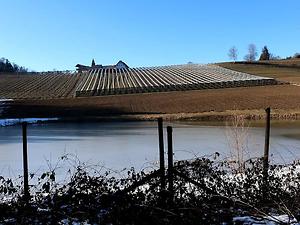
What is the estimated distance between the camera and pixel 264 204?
20.2ft

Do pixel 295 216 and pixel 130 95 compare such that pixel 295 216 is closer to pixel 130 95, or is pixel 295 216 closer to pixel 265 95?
pixel 265 95

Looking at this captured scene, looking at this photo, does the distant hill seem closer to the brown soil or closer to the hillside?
the hillside

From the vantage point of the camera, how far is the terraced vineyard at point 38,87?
206ft

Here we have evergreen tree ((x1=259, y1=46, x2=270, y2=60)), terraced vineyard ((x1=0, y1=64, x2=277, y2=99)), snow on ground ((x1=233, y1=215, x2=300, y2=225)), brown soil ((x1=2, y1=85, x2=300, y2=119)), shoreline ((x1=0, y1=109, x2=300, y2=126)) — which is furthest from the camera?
evergreen tree ((x1=259, y1=46, x2=270, y2=60))

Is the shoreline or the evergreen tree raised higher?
the evergreen tree

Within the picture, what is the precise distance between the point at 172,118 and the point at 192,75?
4057cm

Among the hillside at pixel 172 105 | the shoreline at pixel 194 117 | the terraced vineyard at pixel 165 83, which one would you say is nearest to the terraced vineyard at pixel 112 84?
the terraced vineyard at pixel 165 83

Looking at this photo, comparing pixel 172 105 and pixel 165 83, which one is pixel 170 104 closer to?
pixel 172 105

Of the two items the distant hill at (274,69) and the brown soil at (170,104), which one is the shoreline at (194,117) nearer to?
the brown soil at (170,104)

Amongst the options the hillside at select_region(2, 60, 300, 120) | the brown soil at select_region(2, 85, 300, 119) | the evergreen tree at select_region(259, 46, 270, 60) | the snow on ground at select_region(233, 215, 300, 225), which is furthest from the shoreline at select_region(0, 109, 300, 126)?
the evergreen tree at select_region(259, 46, 270, 60)

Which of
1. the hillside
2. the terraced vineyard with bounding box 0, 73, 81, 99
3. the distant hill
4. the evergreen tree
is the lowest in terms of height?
the hillside

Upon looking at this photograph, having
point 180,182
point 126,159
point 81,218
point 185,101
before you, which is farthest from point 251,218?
point 185,101

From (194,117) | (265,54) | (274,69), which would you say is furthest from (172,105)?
(265,54)

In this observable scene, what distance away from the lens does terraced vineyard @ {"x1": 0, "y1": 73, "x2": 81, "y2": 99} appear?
62.7 meters
